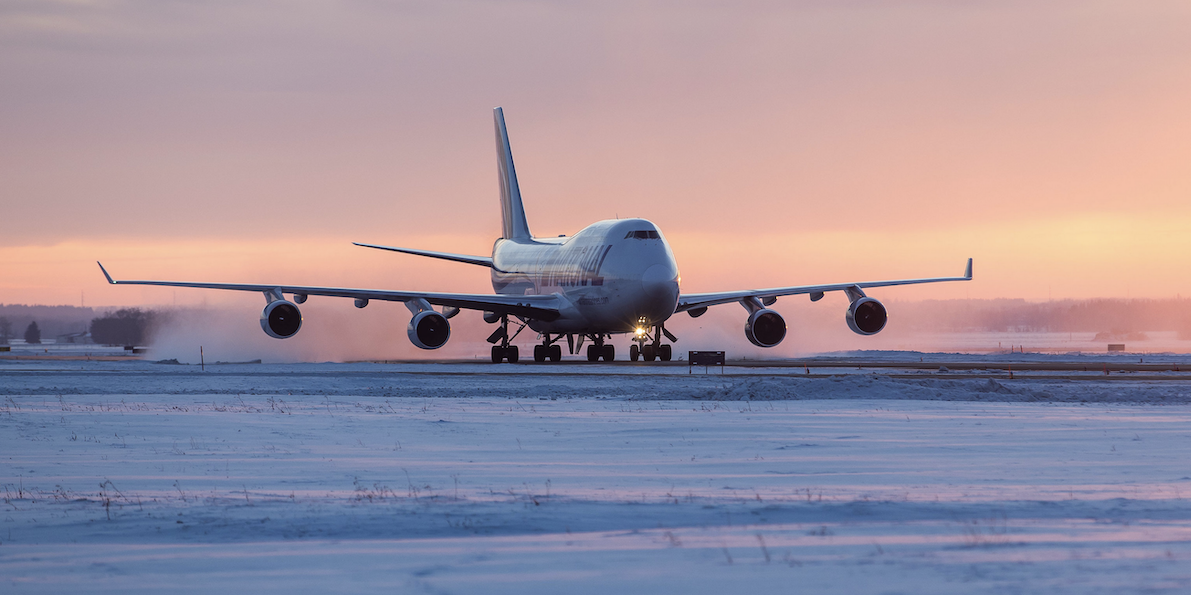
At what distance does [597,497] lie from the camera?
44.7 feet

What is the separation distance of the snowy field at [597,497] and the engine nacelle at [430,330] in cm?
1446

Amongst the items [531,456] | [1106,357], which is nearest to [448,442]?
[531,456]

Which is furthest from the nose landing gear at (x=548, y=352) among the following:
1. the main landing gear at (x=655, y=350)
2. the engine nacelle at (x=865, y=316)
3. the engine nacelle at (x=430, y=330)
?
the engine nacelle at (x=865, y=316)

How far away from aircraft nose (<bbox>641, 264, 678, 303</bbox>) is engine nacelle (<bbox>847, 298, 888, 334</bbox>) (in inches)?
317

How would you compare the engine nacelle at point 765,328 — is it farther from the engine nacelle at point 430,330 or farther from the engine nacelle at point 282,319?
the engine nacelle at point 282,319

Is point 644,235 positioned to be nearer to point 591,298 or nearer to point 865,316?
point 591,298

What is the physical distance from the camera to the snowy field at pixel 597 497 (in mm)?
9547

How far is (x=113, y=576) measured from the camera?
9562 millimetres

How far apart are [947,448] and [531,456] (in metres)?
6.75

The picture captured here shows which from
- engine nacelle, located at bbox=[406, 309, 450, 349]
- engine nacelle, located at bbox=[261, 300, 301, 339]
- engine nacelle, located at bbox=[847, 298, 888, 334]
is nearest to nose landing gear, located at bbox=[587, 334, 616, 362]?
engine nacelle, located at bbox=[406, 309, 450, 349]

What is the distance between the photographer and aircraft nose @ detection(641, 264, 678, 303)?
43.3 m

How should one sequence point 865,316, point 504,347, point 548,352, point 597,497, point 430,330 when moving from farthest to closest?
point 548,352 → point 504,347 → point 865,316 → point 430,330 → point 597,497

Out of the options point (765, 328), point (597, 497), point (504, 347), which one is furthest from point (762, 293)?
point (597, 497)

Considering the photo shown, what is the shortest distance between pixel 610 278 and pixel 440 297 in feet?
23.5
